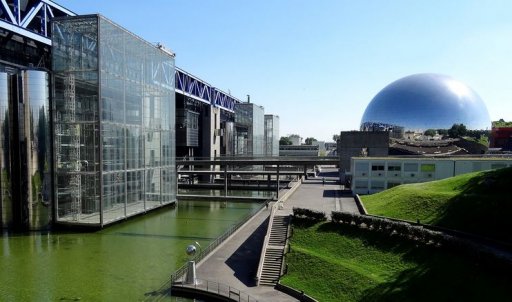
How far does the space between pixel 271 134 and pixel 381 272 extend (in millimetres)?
108229

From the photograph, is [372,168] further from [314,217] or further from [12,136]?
[12,136]

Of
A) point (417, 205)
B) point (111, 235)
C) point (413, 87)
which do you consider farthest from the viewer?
point (413, 87)

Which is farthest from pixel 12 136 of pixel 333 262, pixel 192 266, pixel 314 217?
pixel 333 262

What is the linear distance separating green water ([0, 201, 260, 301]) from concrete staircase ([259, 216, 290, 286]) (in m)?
7.24

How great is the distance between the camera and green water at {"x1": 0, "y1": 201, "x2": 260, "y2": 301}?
24938 mm

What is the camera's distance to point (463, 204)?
96.2 feet

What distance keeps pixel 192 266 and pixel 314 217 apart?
1267cm

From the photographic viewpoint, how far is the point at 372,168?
51188mm

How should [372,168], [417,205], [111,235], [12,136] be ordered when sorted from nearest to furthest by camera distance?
1. [417,205]
2. [111,235]
3. [12,136]
4. [372,168]

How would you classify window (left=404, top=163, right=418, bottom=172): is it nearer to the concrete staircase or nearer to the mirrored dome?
the concrete staircase

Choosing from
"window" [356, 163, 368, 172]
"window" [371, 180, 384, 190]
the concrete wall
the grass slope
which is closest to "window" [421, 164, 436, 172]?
"window" [371, 180, 384, 190]

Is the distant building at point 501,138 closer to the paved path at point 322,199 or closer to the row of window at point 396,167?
the row of window at point 396,167

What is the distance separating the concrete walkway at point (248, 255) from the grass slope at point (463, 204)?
20.8 ft

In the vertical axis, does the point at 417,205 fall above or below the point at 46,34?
below
